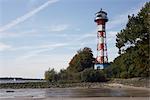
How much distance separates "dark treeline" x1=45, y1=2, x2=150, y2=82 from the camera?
48031 millimetres

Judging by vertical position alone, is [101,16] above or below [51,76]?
above

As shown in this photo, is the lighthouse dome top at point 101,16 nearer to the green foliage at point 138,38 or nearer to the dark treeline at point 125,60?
the dark treeline at point 125,60

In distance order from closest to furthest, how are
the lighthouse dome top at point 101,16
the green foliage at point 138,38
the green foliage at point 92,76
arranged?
1. the green foliage at point 138,38
2. the green foliage at point 92,76
3. the lighthouse dome top at point 101,16

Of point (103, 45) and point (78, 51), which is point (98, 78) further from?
point (78, 51)

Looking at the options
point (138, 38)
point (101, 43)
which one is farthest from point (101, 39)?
point (138, 38)

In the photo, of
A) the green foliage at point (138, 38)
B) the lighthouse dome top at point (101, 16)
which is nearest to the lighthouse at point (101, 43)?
the lighthouse dome top at point (101, 16)

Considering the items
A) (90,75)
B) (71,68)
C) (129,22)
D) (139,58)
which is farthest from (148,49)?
(71,68)

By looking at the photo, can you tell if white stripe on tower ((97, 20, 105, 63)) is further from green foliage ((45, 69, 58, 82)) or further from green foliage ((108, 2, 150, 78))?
green foliage ((108, 2, 150, 78))

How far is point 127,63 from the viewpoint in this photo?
7212 centimetres

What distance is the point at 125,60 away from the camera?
7012 centimetres

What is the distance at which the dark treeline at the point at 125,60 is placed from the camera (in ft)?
158

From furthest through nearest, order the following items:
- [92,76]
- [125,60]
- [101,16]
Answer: [101,16] < [92,76] < [125,60]

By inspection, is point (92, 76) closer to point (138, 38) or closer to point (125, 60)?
point (125, 60)

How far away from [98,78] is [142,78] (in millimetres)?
27660
